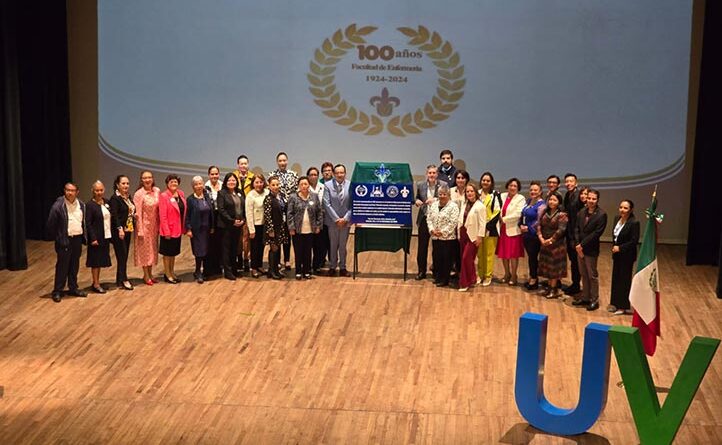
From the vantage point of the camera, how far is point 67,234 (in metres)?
10.0

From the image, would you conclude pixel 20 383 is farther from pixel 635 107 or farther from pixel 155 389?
pixel 635 107

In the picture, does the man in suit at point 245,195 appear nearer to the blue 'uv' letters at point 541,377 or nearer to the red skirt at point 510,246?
the red skirt at point 510,246

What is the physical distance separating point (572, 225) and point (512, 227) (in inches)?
26.3

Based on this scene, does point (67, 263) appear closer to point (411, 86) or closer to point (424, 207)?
point (424, 207)

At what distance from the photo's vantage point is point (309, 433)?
7066 mm

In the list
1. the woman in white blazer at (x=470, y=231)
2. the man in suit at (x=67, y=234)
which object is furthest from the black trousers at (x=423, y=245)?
the man in suit at (x=67, y=234)

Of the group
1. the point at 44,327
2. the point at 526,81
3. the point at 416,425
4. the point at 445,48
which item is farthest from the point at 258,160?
the point at 416,425

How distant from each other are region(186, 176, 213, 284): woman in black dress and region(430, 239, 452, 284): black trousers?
2.51 metres

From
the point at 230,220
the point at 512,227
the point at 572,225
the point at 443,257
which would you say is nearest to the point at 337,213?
the point at 230,220

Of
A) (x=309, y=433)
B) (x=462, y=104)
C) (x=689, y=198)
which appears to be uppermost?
(x=462, y=104)

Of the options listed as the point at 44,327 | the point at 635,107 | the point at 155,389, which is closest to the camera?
the point at 155,389

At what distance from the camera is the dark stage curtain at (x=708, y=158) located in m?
12.0

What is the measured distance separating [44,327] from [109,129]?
5.22m

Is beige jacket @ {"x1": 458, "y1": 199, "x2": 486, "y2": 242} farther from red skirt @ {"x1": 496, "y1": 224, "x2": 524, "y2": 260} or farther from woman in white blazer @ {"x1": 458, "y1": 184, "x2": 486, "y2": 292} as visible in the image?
red skirt @ {"x1": 496, "y1": 224, "x2": 524, "y2": 260}
